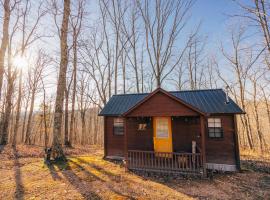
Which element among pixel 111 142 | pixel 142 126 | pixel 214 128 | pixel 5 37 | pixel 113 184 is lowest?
pixel 113 184

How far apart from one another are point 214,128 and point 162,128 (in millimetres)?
2948

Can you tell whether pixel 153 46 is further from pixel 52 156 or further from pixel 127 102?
pixel 52 156

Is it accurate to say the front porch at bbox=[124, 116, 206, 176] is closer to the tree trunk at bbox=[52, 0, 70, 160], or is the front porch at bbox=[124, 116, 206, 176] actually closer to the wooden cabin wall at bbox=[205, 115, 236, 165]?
the wooden cabin wall at bbox=[205, 115, 236, 165]

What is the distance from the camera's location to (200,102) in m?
9.80

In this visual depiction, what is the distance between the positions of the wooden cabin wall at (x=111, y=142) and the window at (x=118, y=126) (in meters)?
0.23

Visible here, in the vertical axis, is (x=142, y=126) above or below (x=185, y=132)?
above

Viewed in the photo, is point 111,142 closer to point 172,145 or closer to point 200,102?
point 172,145

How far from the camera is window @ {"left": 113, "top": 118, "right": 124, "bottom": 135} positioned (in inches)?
432

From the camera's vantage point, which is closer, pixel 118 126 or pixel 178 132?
pixel 178 132

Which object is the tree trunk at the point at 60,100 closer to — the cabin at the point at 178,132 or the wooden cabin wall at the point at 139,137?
the cabin at the point at 178,132

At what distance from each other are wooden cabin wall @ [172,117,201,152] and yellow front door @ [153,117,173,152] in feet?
1.05

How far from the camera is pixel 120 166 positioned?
359 inches

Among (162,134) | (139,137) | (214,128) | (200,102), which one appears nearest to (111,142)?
(139,137)

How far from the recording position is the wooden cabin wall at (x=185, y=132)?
30.5 ft
